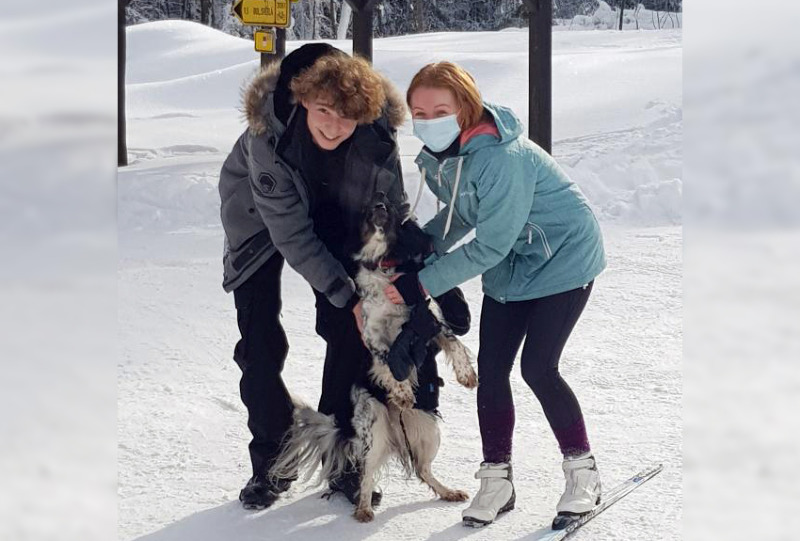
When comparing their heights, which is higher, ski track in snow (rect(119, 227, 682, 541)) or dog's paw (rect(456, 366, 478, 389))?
dog's paw (rect(456, 366, 478, 389))

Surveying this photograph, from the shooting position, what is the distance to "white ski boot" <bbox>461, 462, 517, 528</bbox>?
329cm

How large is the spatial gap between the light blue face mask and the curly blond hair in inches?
6.2

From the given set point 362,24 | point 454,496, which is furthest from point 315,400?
point 362,24

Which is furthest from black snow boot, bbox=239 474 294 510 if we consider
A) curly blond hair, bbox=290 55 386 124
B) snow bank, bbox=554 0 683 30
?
snow bank, bbox=554 0 683 30

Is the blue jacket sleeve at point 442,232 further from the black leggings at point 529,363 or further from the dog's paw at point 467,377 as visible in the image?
the dog's paw at point 467,377

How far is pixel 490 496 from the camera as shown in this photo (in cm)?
334

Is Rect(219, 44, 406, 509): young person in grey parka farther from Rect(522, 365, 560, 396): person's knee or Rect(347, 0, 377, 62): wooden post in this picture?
Rect(347, 0, 377, 62): wooden post

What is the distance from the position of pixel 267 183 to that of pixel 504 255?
781 millimetres

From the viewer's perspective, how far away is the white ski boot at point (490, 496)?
130 inches

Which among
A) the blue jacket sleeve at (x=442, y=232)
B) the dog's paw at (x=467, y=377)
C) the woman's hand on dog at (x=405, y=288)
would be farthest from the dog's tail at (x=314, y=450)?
the blue jacket sleeve at (x=442, y=232)
